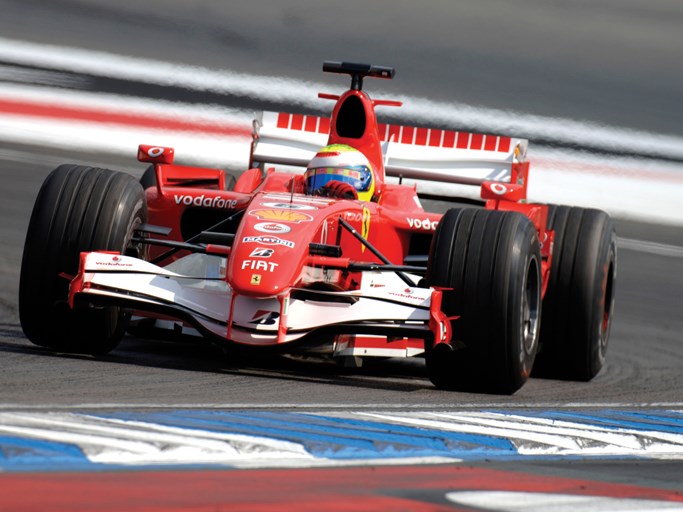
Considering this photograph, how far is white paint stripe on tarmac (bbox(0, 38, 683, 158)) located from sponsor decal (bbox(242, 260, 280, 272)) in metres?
10.6

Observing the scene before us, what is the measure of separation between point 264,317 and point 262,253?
0.33m

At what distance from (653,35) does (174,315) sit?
574 inches

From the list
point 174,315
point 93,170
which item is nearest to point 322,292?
point 174,315

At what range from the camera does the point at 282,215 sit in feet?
25.2

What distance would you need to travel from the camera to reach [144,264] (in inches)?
Result: 292

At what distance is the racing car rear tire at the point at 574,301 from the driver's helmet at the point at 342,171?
1.38m

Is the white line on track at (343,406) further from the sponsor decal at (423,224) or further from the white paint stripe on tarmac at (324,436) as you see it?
the sponsor decal at (423,224)

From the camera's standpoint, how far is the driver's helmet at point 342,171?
29.0 ft

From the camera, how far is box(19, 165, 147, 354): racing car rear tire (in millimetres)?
7480

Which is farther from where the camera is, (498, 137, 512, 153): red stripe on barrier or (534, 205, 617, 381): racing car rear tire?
(498, 137, 512, 153): red stripe on barrier

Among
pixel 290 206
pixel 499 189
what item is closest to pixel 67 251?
pixel 290 206

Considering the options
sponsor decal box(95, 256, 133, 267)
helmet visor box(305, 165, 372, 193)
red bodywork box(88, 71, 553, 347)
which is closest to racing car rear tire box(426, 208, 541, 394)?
red bodywork box(88, 71, 553, 347)

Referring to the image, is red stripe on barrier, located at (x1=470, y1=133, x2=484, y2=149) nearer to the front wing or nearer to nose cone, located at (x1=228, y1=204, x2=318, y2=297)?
nose cone, located at (x1=228, y1=204, x2=318, y2=297)

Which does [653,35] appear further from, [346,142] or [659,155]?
[346,142]
